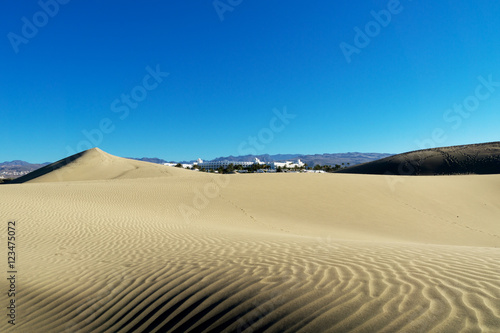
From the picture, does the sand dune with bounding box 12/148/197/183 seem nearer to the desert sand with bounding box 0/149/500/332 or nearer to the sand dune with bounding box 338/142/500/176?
the desert sand with bounding box 0/149/500/332

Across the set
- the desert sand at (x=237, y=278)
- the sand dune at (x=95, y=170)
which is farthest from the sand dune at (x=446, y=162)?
the desert sand at (x=237, y=278)

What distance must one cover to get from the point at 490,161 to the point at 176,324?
2764 inches

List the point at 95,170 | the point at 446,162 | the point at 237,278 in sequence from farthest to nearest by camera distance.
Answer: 1. the point at 446,162
2. the point at 95,170
3. the point at 237,278

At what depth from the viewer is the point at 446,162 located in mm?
58938

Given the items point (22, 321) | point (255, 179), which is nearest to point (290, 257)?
point (22, 321)

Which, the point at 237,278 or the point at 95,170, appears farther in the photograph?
the point at 95,170

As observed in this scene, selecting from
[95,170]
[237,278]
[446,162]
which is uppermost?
[446,162]

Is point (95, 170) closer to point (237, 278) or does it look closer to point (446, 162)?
point (237, 278)

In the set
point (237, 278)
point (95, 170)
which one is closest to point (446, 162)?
point (95, 170)

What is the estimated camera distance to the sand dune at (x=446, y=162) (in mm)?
54344

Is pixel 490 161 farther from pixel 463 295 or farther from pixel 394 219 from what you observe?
pixel 463 295

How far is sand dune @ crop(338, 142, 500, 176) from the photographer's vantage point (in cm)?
5434

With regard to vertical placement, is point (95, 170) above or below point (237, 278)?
above

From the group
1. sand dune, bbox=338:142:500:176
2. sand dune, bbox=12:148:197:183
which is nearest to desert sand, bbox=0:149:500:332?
sand dune, bbox=12:148:197:183
